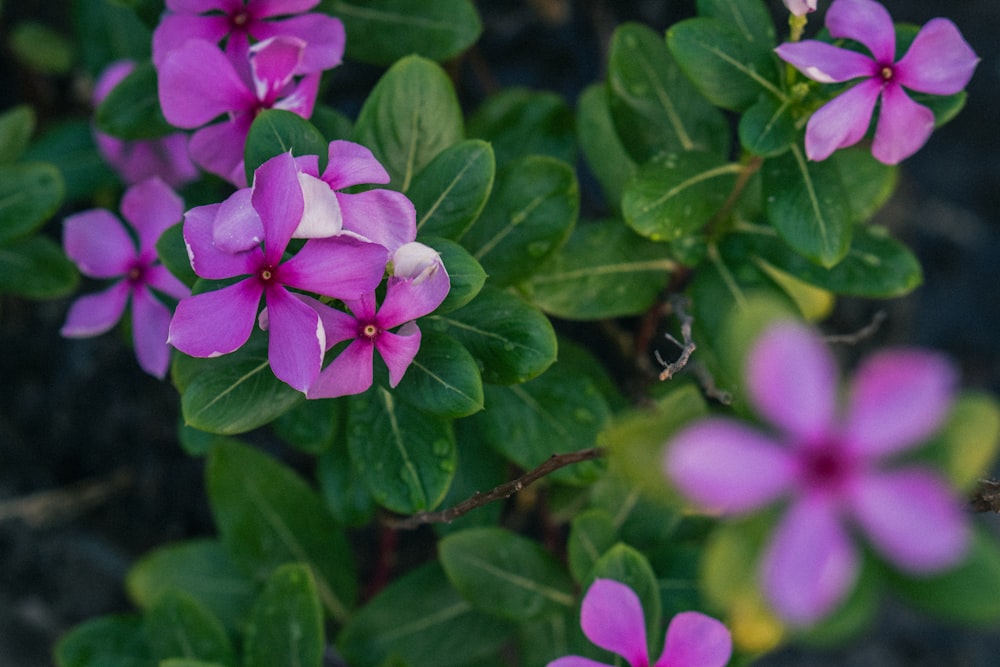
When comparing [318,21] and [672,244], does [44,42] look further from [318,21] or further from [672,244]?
[672,244]

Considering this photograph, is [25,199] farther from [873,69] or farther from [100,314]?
[873,69]

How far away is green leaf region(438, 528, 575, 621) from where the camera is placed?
128 centimetres

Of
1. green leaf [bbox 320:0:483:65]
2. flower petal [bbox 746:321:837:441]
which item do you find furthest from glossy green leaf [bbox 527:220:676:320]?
flower petal [bbox 746:321:837:441]

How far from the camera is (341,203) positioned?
35.2 inches

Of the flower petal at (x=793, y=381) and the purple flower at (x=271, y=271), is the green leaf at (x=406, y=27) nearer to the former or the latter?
the purple flower at (x=271, y=271)

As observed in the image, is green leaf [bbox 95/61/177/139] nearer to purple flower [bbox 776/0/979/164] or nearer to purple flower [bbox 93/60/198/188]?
purple flower [bbox 93/60/198/188]

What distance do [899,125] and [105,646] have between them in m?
1.49

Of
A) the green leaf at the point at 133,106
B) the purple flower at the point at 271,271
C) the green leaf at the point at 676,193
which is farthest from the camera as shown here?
the green leaf at the point at 133,106

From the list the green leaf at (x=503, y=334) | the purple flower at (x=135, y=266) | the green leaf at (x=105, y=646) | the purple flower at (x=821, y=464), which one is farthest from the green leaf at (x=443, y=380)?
the green leaf at (x=105, y=646)

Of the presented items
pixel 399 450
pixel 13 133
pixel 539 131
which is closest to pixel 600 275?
pixel 539 131

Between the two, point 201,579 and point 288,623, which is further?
point 201,579

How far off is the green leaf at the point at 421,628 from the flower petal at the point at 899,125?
93 centimetres

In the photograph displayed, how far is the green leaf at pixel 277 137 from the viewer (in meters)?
0.97

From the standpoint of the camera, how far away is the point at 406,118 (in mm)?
1161
